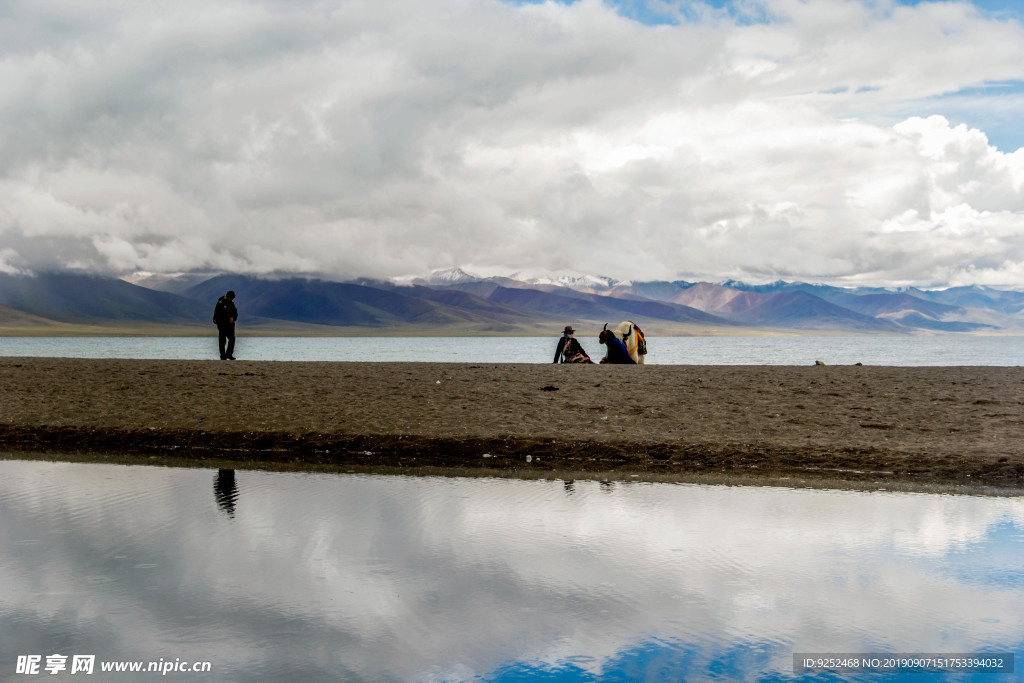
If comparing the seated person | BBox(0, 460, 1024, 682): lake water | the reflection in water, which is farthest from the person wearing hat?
BBox(0, 460, 1024, 682): lake water

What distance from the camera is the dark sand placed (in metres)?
11.1

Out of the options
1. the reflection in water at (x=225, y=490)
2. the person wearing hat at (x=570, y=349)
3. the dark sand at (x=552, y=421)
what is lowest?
the reflection in water at (x=225, y=490)

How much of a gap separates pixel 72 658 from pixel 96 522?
3193 mm

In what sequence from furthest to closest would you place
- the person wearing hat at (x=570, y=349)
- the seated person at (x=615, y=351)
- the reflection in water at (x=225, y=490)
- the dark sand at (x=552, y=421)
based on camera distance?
the person wearing hat at (x=570, y=349), the seated person at (x=615, y=351), the dark sand at (x=552, y=421), the reflection in water at (x=225, y=490)

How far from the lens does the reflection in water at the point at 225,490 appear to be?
8188 millimetres

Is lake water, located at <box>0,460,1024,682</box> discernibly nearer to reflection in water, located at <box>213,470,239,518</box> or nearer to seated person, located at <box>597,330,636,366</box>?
reflection in water, located at <box>213,470,239,518</box>

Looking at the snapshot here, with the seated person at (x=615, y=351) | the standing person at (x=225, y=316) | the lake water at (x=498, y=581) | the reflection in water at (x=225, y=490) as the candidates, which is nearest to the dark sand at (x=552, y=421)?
the reflection in water at (x=225, y=490)

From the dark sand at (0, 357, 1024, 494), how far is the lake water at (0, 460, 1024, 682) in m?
2.02

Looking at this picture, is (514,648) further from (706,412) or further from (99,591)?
(706,412)

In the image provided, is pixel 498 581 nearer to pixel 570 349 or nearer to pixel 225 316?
pixel 225 316

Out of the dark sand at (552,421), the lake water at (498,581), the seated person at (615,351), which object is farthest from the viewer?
the seated person at (615,351)

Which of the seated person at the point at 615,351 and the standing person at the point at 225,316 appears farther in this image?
the seated person at the point at 615,351

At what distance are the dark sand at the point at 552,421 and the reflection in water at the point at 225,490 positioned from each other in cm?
122

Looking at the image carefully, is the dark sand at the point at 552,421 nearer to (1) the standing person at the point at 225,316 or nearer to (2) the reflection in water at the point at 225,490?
(2) the reflection in water at the point at 225,490
